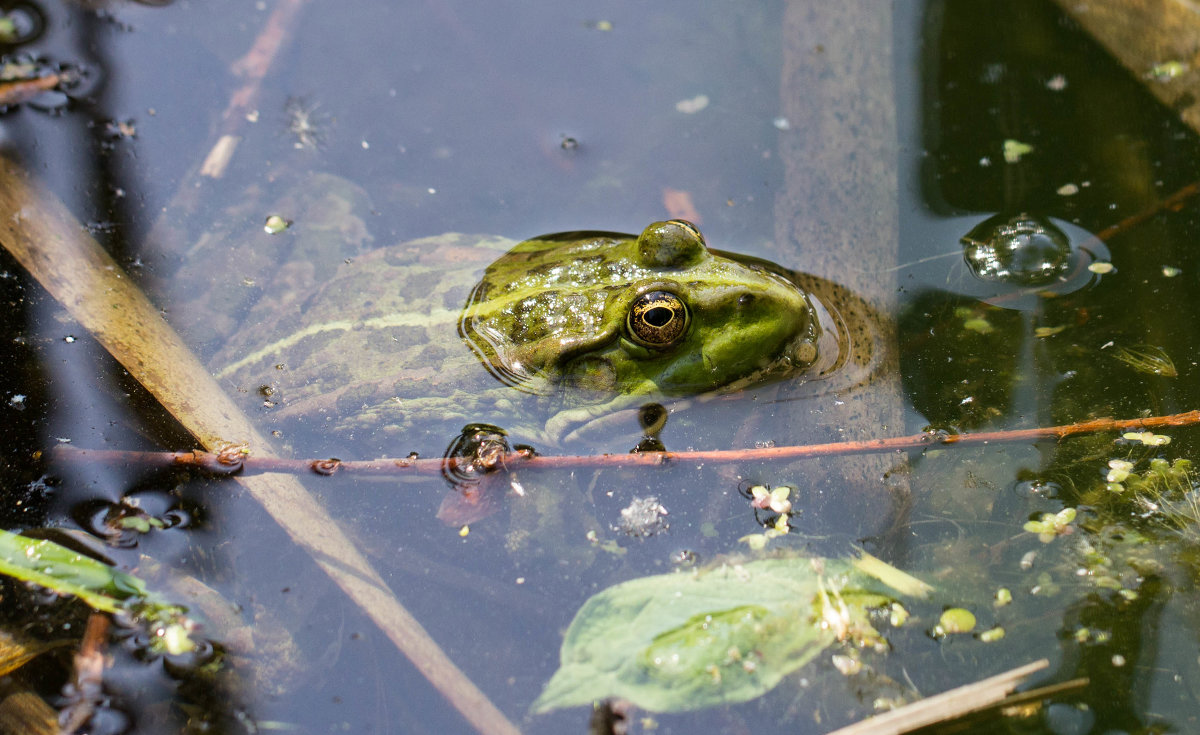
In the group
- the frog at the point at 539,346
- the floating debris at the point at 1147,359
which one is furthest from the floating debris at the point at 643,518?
the floating debris at the point at 1147,359

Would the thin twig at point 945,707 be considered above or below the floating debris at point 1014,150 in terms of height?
below

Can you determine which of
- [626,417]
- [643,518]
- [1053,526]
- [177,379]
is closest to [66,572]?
[177,379]

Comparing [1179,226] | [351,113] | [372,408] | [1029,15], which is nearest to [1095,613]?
[1179,226]

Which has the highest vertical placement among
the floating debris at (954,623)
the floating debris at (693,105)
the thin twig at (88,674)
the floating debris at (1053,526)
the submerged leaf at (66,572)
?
the floating debris at (693,105)

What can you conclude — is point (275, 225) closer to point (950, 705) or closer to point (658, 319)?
point (658, 319)

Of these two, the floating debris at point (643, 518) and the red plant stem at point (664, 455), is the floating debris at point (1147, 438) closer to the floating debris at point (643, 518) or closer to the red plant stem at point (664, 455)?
the red plant stem at point (664, 455)
